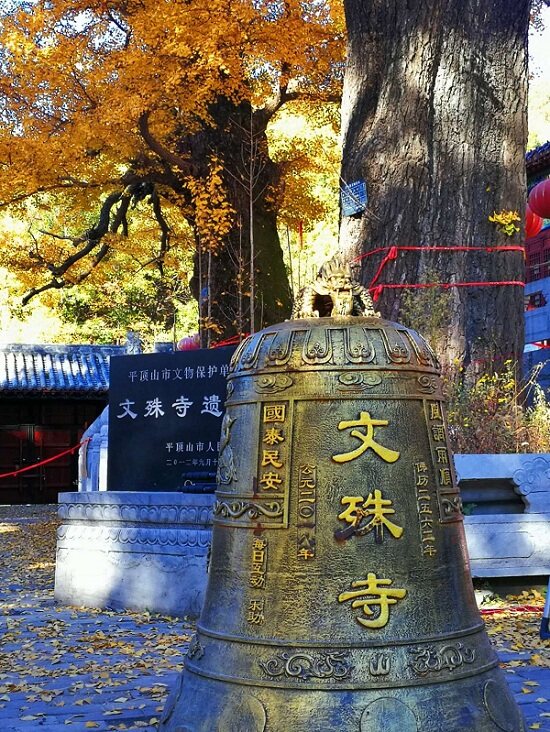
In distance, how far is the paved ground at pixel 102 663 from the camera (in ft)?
15.0

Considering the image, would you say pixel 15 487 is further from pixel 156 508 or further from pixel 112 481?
pixel 156 508

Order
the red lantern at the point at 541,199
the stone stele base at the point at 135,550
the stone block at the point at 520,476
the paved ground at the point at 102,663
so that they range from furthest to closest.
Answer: the red lantern at the point at 541,199 < the stone block at the point at 520,476 < the stone stele base at the point at 135,550 < the paved ground at the point at 102,663

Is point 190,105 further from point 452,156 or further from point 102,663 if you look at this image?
point 102,663

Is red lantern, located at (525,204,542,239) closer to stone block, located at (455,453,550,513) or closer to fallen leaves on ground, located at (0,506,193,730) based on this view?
stone block, located at (455,453,550,513)

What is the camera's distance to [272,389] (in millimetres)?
3301

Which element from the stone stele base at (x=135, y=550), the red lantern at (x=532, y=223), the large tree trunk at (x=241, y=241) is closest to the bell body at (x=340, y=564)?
the stone stele base at (x=135, y=550)

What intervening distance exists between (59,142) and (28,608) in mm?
9145

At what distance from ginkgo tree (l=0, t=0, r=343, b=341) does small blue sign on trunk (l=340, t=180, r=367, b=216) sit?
3787 mm

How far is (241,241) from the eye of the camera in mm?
15367

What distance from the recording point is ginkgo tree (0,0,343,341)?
1387 centimetres

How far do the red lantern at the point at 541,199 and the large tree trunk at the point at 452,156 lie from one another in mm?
5347

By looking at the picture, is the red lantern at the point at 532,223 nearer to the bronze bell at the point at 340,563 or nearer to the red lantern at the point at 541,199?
the red lantern at the point at 541,199

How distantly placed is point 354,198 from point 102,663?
559cm

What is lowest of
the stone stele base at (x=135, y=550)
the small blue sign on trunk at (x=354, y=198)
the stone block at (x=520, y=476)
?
the stone stele base at (x=135, y=550)
